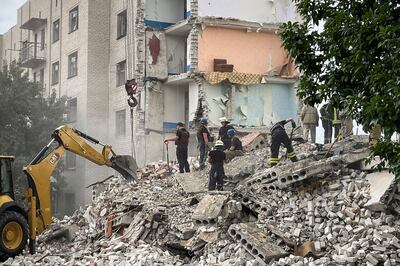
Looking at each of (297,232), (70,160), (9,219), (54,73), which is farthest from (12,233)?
(54,73)

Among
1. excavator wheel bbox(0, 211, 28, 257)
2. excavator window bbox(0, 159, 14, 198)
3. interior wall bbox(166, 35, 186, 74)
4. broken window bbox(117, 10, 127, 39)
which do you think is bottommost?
excavator wheel bbox(0, 211, 28, 257)

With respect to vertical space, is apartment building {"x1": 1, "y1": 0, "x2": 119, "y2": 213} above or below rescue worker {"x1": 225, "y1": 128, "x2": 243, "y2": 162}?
above

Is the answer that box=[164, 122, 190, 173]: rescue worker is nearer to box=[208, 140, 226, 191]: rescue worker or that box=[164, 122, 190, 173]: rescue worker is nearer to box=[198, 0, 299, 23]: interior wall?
box=[208, 140, 226, 191]: rescue worker

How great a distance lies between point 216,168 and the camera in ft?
49.1

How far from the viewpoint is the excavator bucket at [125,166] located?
1656cm

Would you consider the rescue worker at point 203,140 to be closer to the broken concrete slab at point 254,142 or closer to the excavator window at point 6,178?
the broken concrete slab at point 254,142

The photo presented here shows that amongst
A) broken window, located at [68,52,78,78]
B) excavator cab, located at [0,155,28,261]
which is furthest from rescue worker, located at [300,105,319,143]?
broken window, located at [68,52,78,78]

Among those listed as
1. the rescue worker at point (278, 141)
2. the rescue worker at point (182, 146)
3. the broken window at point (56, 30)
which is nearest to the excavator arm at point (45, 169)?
the rescue worker at point (182, 146)

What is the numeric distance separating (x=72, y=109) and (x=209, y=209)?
65.7ft

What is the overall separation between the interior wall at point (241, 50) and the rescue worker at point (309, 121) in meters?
8.30

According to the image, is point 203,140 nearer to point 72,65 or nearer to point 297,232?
point 297,232

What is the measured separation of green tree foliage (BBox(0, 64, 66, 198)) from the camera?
2613 centimetres

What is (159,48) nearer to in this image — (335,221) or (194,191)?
(194,191)

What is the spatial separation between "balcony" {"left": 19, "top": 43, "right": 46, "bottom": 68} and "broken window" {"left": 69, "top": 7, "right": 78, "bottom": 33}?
424cm
